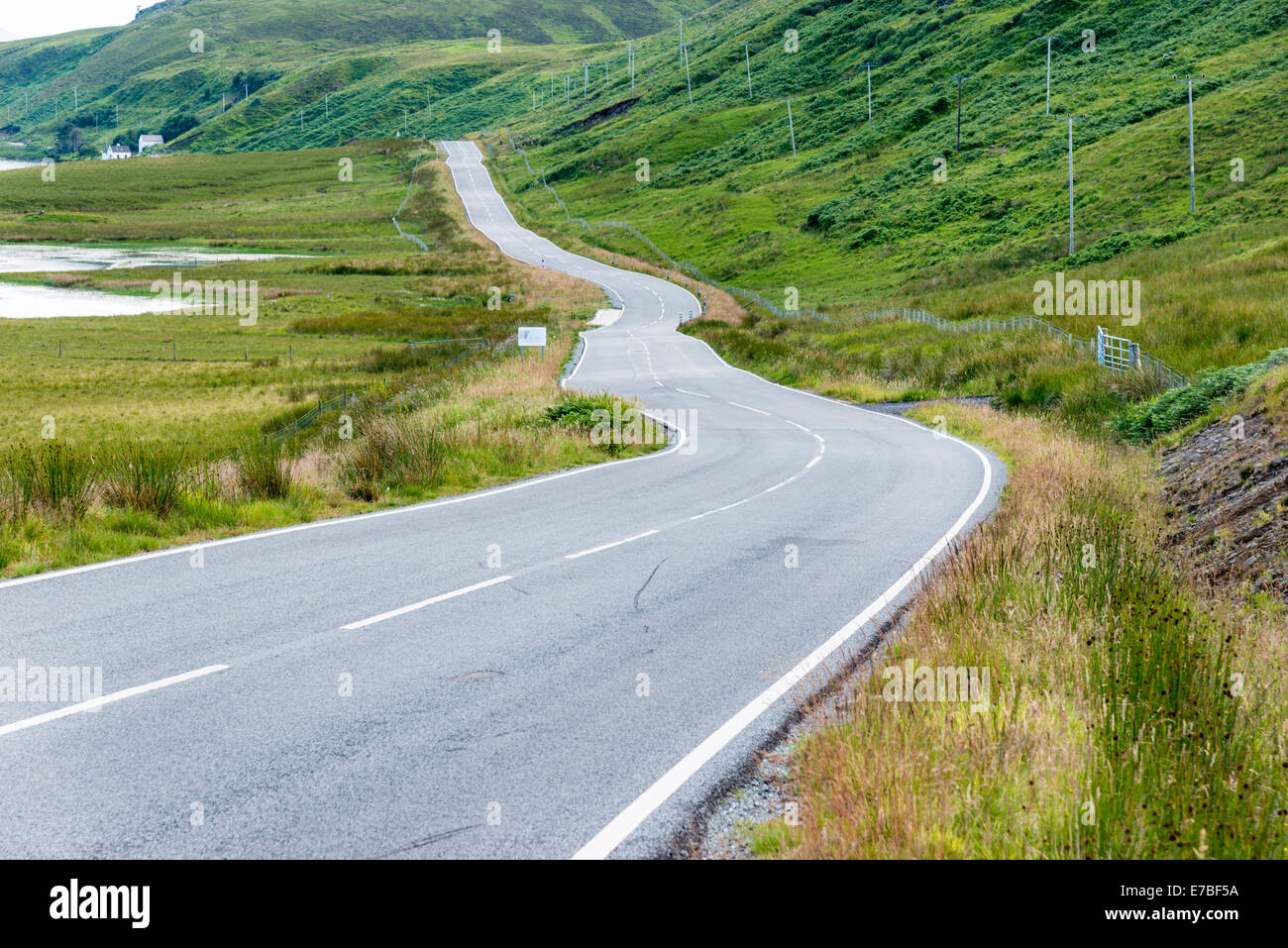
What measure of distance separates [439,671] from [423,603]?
1.85 metres

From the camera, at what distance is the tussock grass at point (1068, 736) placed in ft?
13.5

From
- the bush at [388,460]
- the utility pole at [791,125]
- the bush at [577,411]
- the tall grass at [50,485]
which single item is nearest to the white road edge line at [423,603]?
the tall grass at [50,485]

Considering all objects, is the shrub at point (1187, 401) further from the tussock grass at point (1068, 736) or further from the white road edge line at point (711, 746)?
the tussock grass at point (1068, 736)

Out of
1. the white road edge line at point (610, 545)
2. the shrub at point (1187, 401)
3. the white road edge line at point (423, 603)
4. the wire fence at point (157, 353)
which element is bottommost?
the white road edge line at point (423, 603)

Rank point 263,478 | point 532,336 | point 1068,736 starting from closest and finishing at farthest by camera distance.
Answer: point 1068,736, point 263,478, point 532,336

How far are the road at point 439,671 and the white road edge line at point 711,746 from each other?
0.02 metres

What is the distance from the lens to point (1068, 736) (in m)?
4.88

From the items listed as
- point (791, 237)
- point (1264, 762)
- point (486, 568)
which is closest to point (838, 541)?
point (486, 568)

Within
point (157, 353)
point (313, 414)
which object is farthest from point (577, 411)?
point (157, 353)

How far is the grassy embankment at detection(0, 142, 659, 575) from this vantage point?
11.9 m

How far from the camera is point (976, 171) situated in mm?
77688

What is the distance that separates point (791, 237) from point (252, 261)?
4692 centimetres

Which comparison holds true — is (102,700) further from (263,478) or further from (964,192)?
(964,192)
